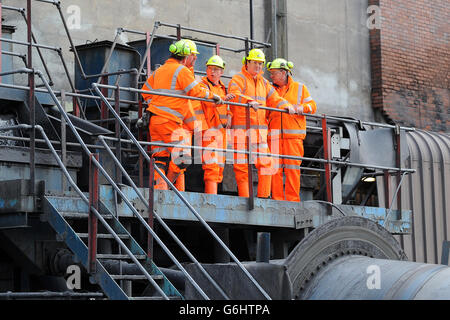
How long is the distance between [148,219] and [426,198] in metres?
8.35

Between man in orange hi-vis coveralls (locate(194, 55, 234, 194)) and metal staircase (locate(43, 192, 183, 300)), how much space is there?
2002mm

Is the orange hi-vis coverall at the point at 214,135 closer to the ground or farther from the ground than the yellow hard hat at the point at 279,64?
closer to the ground

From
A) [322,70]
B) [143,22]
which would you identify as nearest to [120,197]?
[143,22]

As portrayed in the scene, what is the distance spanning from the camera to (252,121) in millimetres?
11367

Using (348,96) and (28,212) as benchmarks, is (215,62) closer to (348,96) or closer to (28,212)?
(28,212)

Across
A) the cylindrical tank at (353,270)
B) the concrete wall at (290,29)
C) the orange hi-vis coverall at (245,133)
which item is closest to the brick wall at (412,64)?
the concrete wall at (290,29)

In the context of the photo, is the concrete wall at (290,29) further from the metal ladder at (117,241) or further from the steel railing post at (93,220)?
the steel railing post at (93,220)

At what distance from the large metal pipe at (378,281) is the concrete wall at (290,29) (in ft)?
23.9

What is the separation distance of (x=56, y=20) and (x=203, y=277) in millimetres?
8428

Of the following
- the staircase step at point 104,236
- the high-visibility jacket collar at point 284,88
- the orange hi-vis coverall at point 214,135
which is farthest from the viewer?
the high-visibility jacket collar at point 284,88

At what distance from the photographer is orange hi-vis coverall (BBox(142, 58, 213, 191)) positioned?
10664 mm

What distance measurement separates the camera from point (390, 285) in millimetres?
8875

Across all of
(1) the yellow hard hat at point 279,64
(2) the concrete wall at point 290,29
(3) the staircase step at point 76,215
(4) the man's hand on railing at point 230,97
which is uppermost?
(2) the concrete wall at point 290,29

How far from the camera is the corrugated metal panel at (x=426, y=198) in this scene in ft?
53.7
